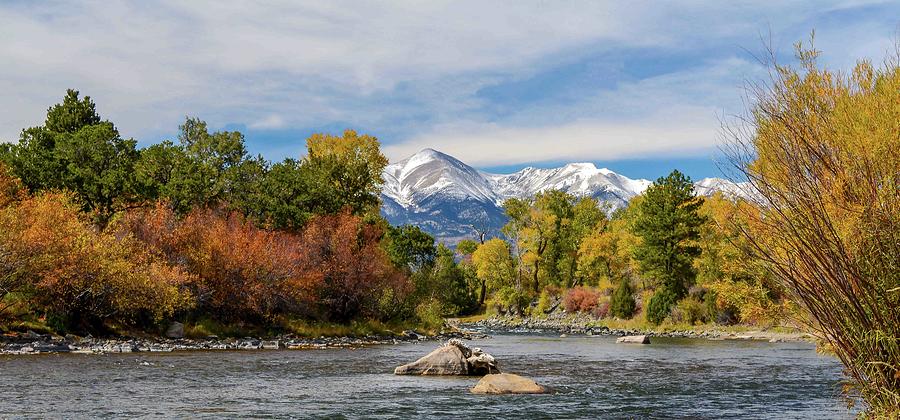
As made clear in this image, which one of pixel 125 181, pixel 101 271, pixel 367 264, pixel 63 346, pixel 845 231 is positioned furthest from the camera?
pixel 367 264

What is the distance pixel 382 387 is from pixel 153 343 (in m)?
24.8

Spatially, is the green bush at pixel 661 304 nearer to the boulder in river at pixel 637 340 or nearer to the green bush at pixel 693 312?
the green bush at pixel 693 312

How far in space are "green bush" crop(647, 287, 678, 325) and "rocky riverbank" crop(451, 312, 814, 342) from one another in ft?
7.30

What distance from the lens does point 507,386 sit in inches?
1179

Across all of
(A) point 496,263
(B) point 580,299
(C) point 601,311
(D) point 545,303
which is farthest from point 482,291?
(C) point 601,311

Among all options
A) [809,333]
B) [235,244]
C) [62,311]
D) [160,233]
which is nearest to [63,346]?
[62,311]

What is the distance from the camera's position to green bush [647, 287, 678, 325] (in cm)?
9119

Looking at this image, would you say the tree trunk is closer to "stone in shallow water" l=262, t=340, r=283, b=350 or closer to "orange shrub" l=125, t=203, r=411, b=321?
"orange shrub" l=125, t=203, r=411, b=321

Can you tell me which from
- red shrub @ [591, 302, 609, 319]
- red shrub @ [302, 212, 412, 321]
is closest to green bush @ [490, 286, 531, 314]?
red shrub @ [591, 302, 609, 319]

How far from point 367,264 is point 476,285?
245ft

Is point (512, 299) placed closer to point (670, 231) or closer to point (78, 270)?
point (670, 231)

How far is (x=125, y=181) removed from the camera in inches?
2472

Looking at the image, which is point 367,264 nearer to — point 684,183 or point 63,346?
point 63,346

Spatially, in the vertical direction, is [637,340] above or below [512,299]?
below
